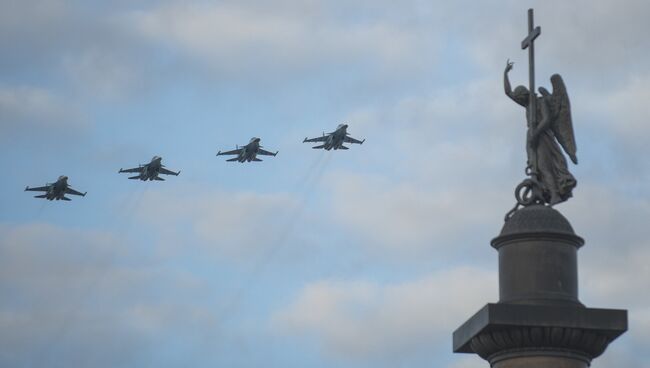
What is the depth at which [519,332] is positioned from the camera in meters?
24.1

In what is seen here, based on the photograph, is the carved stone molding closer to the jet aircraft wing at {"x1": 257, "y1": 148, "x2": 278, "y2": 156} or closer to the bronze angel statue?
the bronze angel statue

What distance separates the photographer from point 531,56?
1084 inches

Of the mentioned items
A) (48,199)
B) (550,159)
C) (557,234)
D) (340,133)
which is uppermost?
(340,133)

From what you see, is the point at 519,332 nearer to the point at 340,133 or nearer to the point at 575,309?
the point at 575,309

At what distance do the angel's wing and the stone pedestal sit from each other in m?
1.64

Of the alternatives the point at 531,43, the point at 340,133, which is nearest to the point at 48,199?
the point at 340,133

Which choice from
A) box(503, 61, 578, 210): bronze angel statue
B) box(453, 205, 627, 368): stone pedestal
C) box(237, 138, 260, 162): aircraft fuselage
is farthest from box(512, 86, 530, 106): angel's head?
box(237, 138, 260, 162): aircraft fuselage

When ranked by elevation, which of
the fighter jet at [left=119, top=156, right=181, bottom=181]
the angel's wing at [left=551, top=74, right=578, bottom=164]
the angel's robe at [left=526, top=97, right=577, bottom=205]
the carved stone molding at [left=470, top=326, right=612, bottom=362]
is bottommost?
the carved stone molding at [left=470, top=326, right=612, bottom=362]

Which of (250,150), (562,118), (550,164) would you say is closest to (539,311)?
(550,164)

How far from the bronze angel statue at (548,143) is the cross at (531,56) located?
0.08 ft

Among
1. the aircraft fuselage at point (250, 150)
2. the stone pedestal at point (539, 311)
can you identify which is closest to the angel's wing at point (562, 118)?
the stone pedestal at point (539, 311)

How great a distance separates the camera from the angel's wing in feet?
86.8

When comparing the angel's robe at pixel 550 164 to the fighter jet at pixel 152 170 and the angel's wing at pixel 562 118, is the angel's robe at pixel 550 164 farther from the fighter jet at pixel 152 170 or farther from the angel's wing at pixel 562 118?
→ the fighter jet at pixel 152 170

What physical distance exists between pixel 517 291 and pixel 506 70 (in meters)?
4.45
